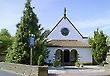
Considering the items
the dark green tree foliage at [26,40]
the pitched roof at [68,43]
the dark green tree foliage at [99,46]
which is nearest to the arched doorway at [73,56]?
the pitched roof at [68,43]

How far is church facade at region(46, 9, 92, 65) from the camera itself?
4788 centimetres

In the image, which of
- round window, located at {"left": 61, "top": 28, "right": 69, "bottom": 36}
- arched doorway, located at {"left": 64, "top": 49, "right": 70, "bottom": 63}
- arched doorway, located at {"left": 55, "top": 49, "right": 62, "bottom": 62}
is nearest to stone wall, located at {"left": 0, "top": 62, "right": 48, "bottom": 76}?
arched doorway, located at {"left": 55, "top": 49, "right": 62, "bottom": 62}

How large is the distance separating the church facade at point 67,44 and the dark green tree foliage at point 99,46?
1.66 m

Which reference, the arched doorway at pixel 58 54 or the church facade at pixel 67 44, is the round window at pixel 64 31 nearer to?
the church facade at pixel 67 44

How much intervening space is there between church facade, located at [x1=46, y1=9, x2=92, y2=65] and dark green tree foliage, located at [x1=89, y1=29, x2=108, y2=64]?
166 centimetres

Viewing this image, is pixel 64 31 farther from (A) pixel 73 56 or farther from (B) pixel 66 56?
(A) pixel 73 56

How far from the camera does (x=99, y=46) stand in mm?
46031

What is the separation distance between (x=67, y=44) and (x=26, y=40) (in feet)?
47.9

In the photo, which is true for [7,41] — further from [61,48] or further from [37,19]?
[37,19]

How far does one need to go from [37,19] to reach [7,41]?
1889cm

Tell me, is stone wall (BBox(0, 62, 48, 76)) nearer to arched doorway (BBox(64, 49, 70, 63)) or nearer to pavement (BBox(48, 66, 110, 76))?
pavement (BBox(48, 66, 110, 76))

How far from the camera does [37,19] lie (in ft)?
124

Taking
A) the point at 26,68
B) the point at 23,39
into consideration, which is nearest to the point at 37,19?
the point at 23,39

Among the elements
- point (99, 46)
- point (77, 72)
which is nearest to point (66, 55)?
point (99, 46)
